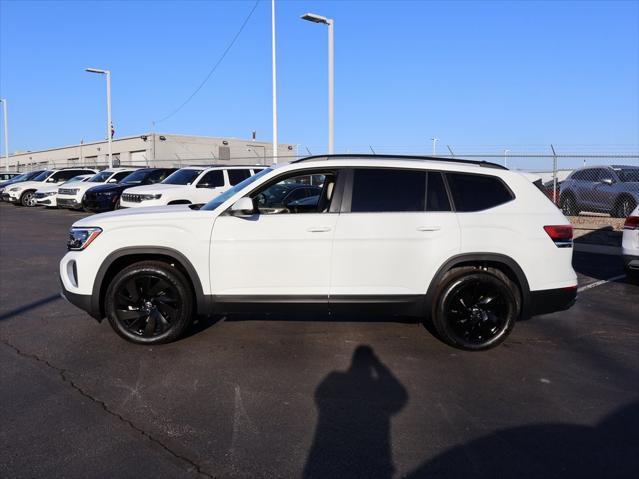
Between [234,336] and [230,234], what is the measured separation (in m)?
1.19

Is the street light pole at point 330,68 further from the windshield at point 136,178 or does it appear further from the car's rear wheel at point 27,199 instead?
the car's rear wheel at point 27,199

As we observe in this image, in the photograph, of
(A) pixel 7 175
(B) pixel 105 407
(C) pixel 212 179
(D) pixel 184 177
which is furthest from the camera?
(A) pixel 7 175

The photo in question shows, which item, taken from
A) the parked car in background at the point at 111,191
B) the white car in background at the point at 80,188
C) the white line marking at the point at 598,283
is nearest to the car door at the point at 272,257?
the white line marking at the point at 598,283

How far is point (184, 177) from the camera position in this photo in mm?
15281

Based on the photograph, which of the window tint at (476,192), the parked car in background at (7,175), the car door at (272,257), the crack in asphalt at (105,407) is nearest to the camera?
the crack in asphalt at (105,407)

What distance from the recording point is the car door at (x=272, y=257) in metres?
5.12

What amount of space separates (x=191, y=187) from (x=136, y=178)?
20.1ft

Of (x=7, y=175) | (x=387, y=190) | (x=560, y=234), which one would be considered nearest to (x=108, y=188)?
(x=387, y=190)

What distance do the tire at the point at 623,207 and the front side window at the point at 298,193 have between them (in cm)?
1132

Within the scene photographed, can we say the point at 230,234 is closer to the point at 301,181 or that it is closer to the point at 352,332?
the point at 301,181

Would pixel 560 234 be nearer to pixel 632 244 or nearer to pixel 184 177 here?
pixel 632 244

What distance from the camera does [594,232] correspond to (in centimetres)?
1447

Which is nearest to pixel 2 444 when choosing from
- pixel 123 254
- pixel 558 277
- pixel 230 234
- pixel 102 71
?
pixel 123 254

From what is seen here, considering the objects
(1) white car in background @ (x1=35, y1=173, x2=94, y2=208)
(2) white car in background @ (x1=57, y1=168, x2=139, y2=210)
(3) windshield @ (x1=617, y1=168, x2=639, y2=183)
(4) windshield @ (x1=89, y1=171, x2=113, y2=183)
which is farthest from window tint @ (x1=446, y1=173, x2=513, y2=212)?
(1) white car in background @ (x1=35, y1=173, x2=94, y2=208)
